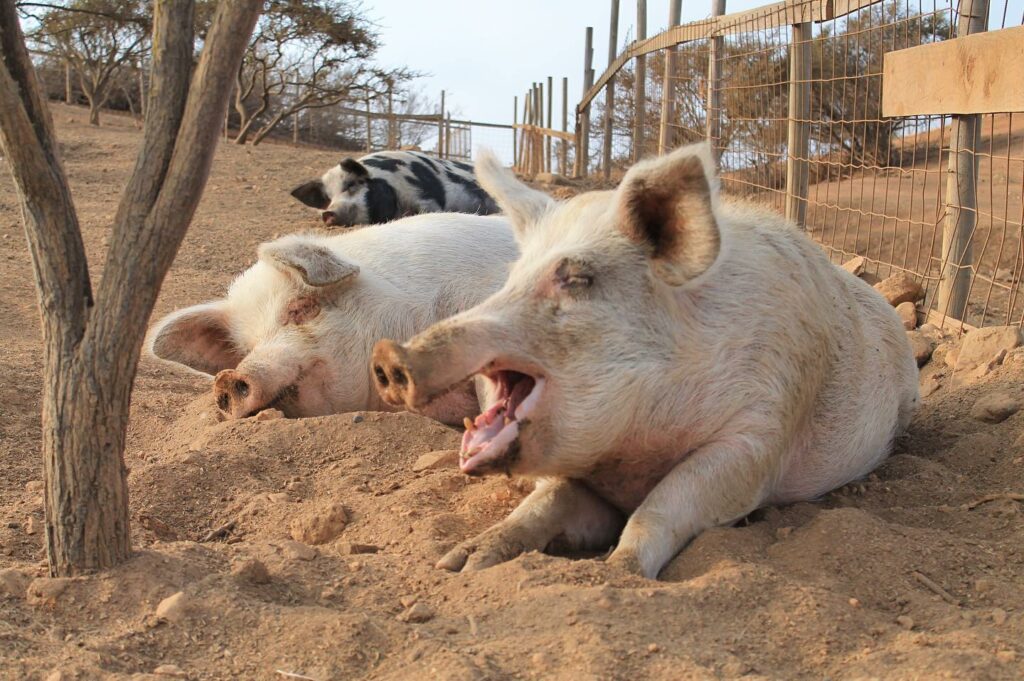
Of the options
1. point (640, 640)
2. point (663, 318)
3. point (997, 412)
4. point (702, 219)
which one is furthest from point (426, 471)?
point (997, 412)

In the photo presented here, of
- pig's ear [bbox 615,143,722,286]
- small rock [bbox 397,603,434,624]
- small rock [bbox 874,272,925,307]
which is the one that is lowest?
small rock [bbox 397,603,434,624]

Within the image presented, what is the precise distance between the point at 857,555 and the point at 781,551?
0.78ft

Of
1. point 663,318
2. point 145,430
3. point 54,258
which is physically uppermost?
point 54,258

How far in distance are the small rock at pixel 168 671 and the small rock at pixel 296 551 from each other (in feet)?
2.31

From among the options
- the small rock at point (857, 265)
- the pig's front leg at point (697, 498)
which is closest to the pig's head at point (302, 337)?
the pig's front leg at point (697, 498)

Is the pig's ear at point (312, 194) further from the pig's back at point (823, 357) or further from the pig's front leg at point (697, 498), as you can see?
the pig's front leg at point (697, 498)

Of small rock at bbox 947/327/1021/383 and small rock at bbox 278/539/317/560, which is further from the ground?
small rock at bbox 947/327/1021/383

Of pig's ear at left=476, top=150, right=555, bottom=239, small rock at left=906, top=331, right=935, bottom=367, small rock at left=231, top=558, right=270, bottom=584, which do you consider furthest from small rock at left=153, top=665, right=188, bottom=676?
small rock at left=906, top=331, right=935, bottom=367

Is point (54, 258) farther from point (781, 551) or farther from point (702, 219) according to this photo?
point (781, 551)

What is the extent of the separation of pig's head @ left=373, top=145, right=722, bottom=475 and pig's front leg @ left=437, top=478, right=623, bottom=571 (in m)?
0.16

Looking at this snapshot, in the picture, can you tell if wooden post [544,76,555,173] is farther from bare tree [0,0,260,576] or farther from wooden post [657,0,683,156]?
bare tree [0,0,260,576]

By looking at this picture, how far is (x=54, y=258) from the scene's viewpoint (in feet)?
9.07

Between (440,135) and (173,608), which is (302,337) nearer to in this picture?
(173,608)

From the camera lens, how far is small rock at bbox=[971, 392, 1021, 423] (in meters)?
4.66
